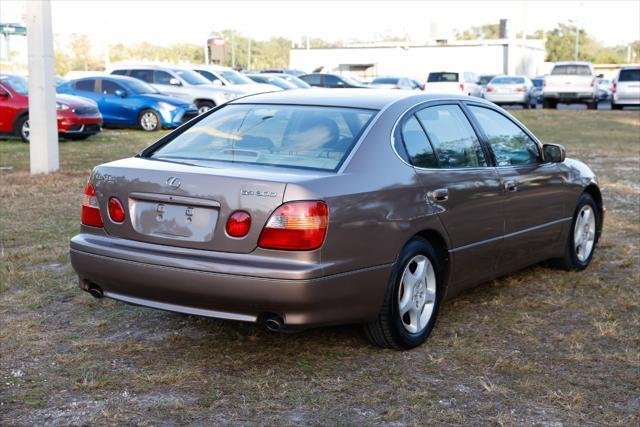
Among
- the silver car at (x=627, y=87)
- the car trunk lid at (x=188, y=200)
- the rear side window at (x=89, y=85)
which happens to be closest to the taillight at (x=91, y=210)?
the car trunk lid at (x=188, y=200)

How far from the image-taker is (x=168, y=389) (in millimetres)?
4328

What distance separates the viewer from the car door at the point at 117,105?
20922mm

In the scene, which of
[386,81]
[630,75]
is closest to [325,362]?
[630,75]

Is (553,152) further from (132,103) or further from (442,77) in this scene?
(442,77)

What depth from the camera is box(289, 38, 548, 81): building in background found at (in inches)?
2680

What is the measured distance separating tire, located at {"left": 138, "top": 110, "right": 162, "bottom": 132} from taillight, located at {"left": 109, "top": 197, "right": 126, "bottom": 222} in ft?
53.8

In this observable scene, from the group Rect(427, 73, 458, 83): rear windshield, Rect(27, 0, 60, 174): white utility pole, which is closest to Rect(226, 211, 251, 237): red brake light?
Rect(27, 0, 60, 174): white utility pole

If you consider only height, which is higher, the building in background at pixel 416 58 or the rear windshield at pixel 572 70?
the building in background at pixel 416 58

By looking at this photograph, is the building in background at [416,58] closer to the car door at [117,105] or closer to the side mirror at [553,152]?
the car door at [117,105]

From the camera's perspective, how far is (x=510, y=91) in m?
35.8

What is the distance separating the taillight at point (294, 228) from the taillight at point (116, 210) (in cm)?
88

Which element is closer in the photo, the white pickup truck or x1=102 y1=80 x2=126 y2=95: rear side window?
x1=102 y1=80 x2=126 y2=95: rear side window

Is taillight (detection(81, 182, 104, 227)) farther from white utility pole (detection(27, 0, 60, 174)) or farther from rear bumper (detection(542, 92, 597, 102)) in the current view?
rear bumper (detection(542, 92, 597, 102))

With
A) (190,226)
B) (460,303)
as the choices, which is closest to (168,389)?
(190,226)
